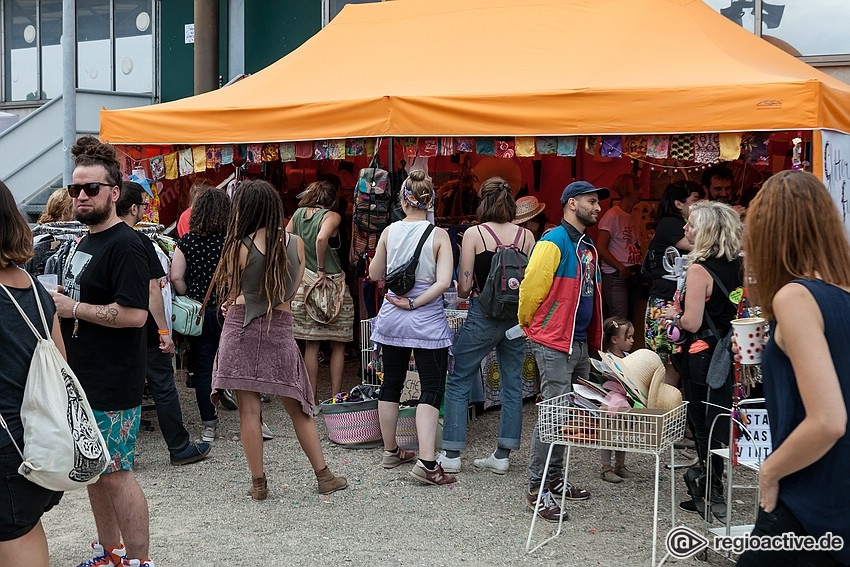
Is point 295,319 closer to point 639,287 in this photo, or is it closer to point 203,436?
point 203,436

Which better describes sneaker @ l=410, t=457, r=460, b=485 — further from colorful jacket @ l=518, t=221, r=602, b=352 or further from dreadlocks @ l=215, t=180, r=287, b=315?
dreadlocks @ l=215, t=180, r=287, b=315

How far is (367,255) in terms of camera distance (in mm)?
7316

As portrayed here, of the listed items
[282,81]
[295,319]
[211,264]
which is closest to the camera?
[211,264]

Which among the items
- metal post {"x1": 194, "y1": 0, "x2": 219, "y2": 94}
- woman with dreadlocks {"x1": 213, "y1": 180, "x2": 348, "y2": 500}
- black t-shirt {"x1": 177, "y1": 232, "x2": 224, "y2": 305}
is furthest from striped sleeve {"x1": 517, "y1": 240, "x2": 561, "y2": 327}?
metal post {"x1": 194, "y1": 0, "x2": 219, "y2": 94}

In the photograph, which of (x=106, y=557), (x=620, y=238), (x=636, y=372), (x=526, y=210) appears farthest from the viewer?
(x=620, y=238)

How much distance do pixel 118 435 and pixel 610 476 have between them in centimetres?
305

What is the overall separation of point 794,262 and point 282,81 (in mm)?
6451

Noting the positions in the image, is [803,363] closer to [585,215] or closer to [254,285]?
[585,215]

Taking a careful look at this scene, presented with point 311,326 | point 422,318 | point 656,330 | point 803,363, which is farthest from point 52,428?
point 311,326

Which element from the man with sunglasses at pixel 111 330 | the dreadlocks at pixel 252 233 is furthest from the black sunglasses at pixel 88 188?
the dreadlocks at pixel 252 233

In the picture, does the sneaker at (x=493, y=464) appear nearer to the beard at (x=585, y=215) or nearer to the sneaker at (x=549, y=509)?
the sneaker at (x=549, y=509)

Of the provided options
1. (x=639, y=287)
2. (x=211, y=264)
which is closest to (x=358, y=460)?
(x=211, y=264)

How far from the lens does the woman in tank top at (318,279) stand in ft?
23.5

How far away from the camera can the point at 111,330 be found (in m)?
A: 3.75
